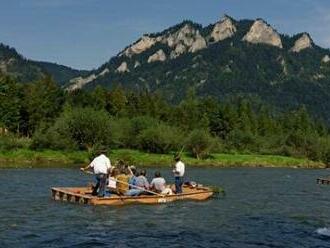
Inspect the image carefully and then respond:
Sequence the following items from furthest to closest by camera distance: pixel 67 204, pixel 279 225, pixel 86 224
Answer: pixel 67 204, pixel 279 225, pixel 86 224

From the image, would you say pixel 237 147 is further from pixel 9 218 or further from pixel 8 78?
pixel 9 218

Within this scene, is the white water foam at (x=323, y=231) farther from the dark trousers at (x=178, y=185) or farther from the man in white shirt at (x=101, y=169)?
the man in white shirt at (x=101, y=169)

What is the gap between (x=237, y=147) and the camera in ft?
545

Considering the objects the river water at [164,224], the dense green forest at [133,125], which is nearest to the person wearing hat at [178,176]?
the river water at [164,224]

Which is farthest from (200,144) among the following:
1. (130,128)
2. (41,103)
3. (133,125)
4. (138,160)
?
(41,103)

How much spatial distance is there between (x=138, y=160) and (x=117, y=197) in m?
84.4

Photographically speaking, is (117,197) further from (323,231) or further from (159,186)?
(323,231)

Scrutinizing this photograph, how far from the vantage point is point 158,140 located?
134625mm

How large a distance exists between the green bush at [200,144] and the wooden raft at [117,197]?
92.3m

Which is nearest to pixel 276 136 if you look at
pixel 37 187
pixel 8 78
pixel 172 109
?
pixel 172 109

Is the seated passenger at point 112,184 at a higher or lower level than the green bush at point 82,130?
lower

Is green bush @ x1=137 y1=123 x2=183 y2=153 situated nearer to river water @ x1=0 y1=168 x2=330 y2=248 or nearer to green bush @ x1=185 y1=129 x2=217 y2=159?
green bush @ x1=185 y1=129 x2=217 y2=159

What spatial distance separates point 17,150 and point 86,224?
8665 cm

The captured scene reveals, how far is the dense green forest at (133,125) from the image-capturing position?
125 metres
